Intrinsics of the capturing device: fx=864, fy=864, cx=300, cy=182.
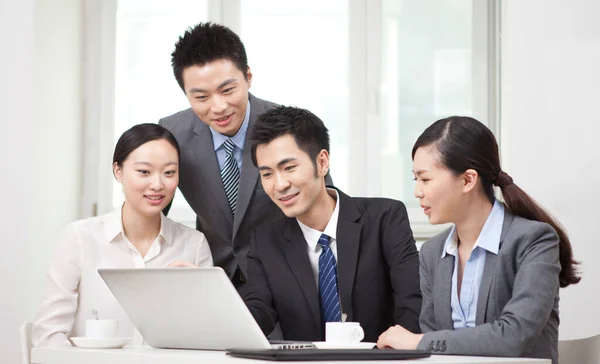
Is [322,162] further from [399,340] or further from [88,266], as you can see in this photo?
[399,340]

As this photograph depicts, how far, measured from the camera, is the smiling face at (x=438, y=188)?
211 cm

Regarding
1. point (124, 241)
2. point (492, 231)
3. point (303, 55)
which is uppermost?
point (303, 55)

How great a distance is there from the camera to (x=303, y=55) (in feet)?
14.5

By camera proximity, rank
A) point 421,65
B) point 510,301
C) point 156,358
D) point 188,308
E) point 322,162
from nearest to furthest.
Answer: point 156,358, point 188,308, point 510,301, point 322,162, point 421,65

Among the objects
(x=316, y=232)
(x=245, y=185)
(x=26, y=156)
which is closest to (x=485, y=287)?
(x=316, y=232)

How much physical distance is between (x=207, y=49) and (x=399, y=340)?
1.44m

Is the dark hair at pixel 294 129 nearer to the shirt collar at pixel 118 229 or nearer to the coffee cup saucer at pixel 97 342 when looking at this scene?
the shirt collar at pixel 118 229

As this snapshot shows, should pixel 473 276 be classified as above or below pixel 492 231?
below

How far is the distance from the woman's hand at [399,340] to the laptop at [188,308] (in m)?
0.17

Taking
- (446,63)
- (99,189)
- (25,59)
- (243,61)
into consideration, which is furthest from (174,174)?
(446,63)

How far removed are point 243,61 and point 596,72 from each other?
152cm

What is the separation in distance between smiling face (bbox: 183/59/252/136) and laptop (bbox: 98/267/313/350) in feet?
3.65

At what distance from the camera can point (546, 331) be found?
198cm

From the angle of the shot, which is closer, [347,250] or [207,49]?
[347,250]
